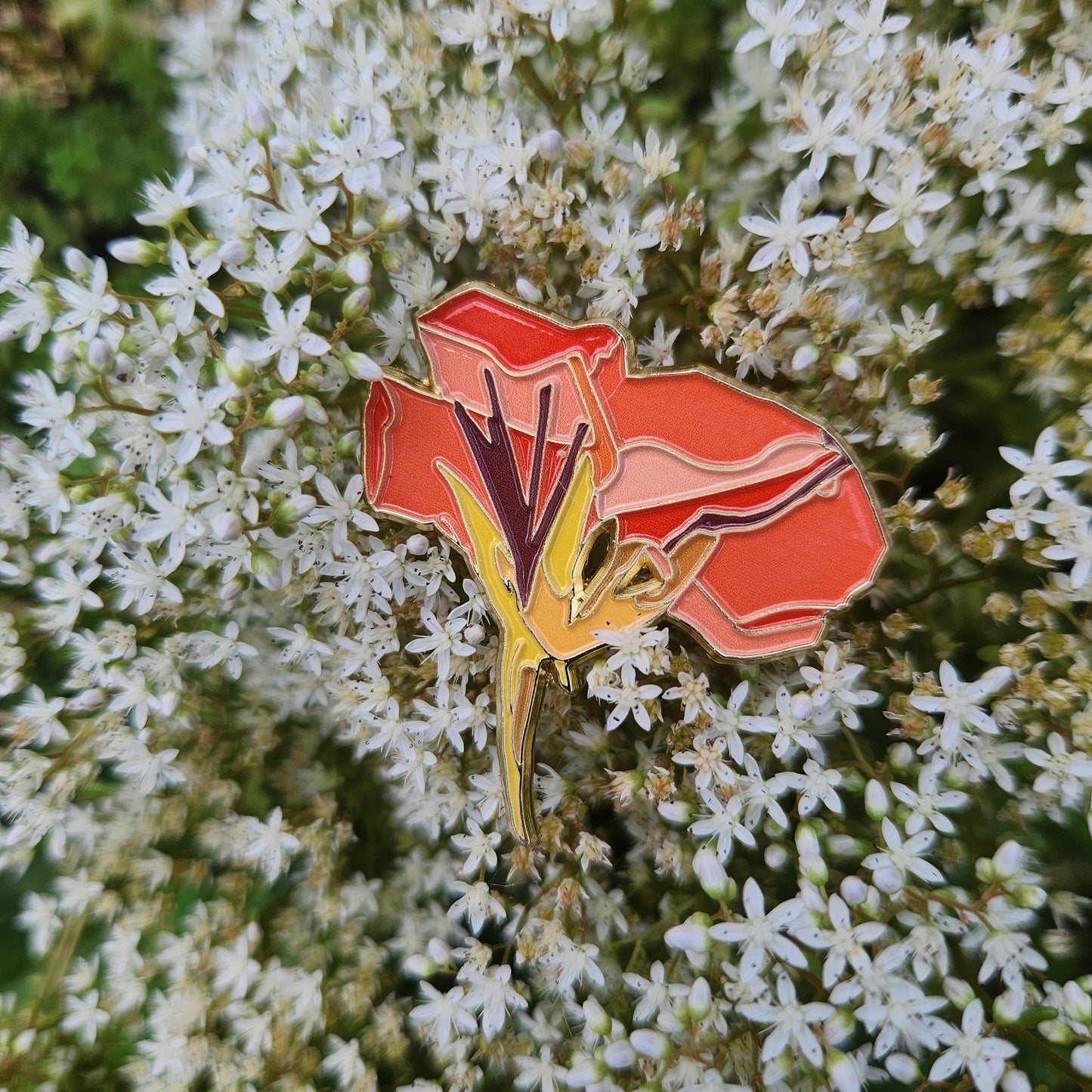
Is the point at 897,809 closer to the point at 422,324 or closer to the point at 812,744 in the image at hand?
the point at 812,744

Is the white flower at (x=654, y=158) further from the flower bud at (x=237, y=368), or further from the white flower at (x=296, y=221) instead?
the flower bud at (x=237, y=368)

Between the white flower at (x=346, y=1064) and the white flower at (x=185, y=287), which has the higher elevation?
the white flower at (x=185, y=287)

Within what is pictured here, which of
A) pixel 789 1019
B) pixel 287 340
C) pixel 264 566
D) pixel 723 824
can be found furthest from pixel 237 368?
pixel 789 1019

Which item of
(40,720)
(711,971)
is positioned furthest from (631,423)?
(40,720)

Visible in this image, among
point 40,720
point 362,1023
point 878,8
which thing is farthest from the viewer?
point 362,1023

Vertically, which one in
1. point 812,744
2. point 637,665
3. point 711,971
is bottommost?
point 711,971

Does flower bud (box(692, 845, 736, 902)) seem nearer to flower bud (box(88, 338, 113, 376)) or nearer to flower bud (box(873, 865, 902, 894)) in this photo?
flower bud (box(873, 865, 902, 894))

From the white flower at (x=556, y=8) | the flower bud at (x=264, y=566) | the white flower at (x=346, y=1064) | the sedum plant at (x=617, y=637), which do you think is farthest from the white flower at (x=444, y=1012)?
the white flower at (x=556, y=8)

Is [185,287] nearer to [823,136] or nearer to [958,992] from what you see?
[823,136]
